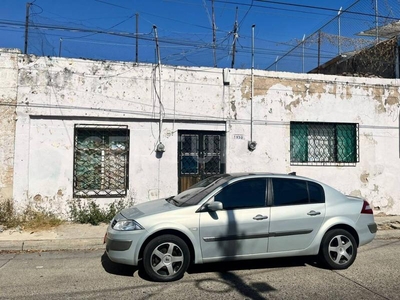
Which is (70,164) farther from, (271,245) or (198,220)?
(271,245)

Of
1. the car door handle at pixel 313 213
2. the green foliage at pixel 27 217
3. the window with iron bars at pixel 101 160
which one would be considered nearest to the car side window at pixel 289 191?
the car door handle at pixel 313 213

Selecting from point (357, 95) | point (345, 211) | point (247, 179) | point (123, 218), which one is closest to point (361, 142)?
point (357, 95)

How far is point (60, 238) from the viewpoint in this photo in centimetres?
764

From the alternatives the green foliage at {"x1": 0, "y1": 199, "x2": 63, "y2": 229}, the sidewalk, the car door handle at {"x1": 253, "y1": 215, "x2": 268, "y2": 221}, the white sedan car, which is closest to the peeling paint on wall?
the sidewalk

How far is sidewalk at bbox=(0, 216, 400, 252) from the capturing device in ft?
23.8

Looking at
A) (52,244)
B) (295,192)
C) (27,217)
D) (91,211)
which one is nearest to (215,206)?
(295,192)

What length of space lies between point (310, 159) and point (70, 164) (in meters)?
6.42

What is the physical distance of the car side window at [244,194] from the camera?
5.63 meters

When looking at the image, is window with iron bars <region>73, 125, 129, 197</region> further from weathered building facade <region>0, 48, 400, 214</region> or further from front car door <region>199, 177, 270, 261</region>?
front car door <region>199, 177, 270, 261</region>

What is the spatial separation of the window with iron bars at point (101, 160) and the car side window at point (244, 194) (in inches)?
175

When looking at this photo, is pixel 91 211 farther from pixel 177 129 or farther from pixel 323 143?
pixel 323 143

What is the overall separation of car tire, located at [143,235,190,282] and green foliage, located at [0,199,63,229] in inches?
167

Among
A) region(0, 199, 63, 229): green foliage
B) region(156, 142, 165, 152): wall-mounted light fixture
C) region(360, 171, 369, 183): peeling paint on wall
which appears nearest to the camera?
region(0, 199, 63, 229): green foliage

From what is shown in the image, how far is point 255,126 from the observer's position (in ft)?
33.7
